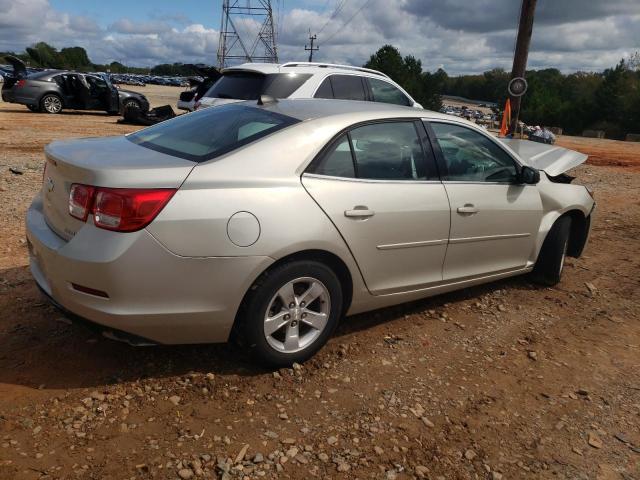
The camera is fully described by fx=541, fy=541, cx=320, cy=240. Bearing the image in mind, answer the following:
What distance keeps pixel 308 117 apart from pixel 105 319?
168 cm

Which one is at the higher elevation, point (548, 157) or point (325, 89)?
point (325, 89)

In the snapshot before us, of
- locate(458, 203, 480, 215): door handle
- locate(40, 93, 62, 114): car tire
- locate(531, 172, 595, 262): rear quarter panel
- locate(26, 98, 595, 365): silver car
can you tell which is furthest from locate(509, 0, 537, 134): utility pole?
locate(40, 93, 62, 114): car tire

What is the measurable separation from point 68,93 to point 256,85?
13.8 metres

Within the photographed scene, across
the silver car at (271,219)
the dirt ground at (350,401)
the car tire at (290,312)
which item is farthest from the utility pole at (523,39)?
the car tire at (290,312)

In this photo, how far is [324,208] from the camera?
310cm

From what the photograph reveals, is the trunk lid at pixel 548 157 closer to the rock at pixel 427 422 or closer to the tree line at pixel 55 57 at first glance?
the rock at pixel 427 422

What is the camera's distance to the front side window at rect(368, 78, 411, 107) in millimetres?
8758

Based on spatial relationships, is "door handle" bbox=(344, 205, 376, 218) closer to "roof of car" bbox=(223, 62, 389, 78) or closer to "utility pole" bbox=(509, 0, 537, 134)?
"roof of car" bbox=(223, 62, 389, 78)

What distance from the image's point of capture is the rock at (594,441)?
9.18ft

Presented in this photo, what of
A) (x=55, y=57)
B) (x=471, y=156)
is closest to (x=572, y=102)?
(x=471, y=156)

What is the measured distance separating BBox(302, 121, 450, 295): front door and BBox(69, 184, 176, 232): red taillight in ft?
A: 2.79

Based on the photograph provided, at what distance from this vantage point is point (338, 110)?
360 cm

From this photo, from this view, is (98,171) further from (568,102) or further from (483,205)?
(568,102)

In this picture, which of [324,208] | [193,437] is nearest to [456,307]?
[324,208]
